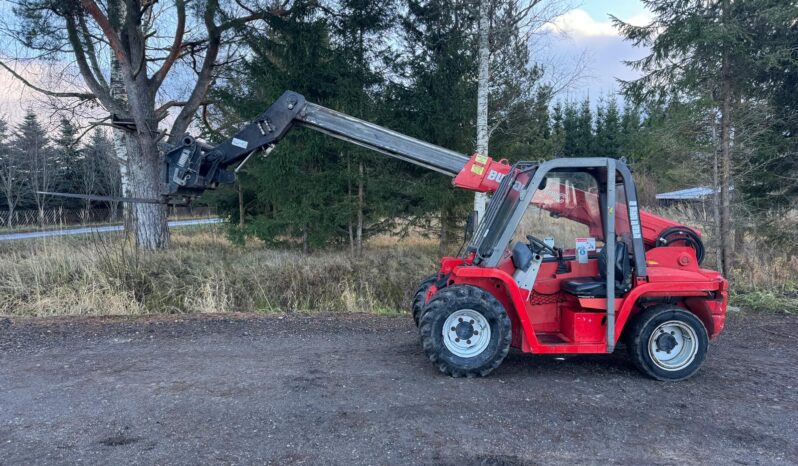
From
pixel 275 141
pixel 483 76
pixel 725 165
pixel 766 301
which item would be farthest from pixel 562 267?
pixel 483 76

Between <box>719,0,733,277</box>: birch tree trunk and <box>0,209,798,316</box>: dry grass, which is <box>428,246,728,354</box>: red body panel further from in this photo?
<box>719,0,733,277</box>: birch tree trunk

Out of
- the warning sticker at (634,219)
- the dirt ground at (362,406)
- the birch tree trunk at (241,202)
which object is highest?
the birch tree trunk at (241,202)

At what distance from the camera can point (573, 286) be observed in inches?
211

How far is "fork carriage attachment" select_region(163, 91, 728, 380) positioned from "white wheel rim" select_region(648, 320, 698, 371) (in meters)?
0.01

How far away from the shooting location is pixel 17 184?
110 feet

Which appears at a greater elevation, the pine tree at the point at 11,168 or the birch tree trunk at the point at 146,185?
the pine tree at the point at 11,168

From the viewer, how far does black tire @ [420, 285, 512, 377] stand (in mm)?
5137

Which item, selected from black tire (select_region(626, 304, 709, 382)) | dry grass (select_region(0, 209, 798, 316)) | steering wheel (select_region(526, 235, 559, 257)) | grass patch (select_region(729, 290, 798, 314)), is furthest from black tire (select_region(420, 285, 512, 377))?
grass patch (select_region(729, 290, 798, 314))

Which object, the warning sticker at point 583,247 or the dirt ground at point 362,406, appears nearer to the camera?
the dirt ground at point 362,406

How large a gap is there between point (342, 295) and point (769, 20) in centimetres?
956

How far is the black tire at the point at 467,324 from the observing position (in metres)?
5.14

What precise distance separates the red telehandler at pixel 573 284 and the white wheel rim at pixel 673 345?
0.03 feet

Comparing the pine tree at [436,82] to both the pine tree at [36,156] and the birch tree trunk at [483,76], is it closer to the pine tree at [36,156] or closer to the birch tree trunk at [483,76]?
the birch tree trunk at [483,76]

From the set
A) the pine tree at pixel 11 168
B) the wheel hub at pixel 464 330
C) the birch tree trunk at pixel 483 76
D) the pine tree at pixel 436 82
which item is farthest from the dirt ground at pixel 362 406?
the pine tree at pixel 11 168
